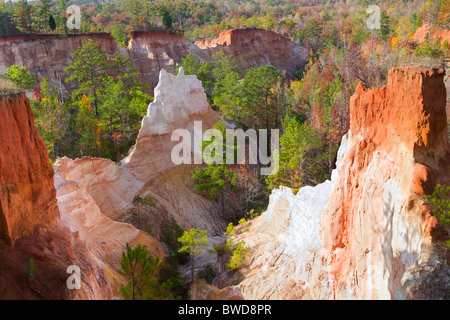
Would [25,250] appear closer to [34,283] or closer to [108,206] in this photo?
[34,283]

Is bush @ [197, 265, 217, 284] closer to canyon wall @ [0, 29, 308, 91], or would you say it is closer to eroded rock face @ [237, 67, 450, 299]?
eroded rock face @ [237, 67, 450, 299]

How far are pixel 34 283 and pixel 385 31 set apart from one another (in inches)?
2099

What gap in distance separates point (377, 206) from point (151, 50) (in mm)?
40749

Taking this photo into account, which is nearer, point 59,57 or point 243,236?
point 243,236

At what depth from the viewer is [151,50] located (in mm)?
46781

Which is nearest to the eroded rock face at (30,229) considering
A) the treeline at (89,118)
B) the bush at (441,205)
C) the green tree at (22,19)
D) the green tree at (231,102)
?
the bush at (441,205)

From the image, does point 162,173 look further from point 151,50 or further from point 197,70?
point 151,50

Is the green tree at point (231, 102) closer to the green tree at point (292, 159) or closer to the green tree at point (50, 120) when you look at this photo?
the green tree at point (292, 159)

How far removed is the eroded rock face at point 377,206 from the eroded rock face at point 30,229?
24.7ft

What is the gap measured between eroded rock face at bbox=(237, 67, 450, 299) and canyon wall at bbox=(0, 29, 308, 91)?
31094 millimetres

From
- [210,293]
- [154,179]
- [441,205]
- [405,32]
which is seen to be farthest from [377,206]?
[405,32]
